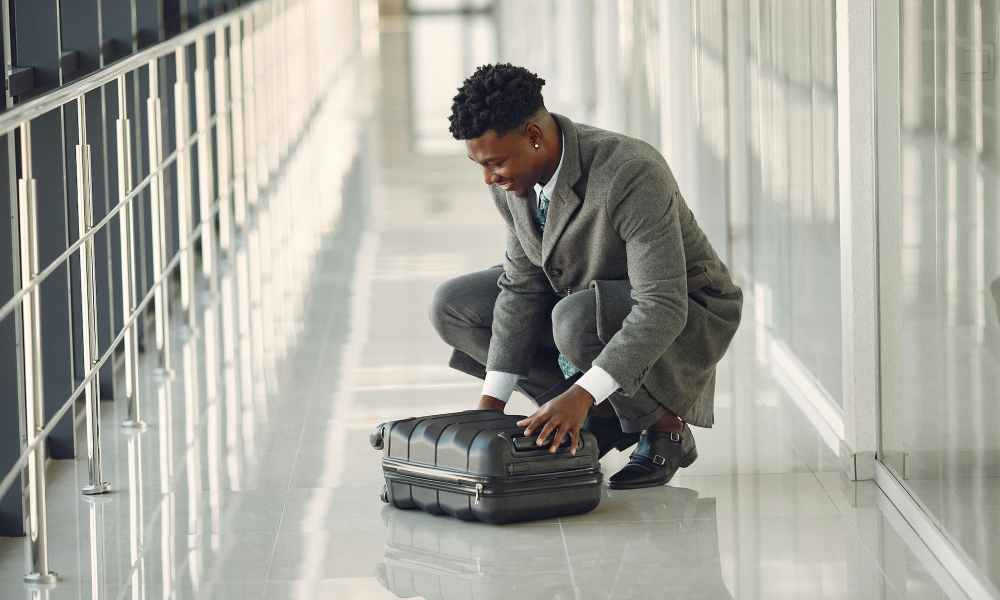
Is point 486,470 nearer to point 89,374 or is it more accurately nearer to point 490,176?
point 490,176

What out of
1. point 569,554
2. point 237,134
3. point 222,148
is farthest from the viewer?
point 237,134

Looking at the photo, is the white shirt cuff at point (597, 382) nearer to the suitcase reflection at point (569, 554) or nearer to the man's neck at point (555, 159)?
the suitcase reflection at point (569, 554)

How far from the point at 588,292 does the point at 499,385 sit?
0.22 meters

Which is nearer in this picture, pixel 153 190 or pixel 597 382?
pixel 597 382

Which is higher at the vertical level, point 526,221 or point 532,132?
point 532,132

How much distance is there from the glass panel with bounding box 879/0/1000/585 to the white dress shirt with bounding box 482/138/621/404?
437 mm

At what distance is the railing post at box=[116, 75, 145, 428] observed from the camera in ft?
8.82

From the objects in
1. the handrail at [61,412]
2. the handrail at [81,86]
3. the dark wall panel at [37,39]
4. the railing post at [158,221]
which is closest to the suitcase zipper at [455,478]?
the handrail at [61,412]

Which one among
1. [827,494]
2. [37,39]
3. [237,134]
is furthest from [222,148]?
[827,494]

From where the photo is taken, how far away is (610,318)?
231 centimetres

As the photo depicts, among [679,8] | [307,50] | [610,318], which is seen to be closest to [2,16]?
[610,318]

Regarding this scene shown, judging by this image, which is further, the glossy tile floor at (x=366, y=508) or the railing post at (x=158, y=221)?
the railing post at (x=158, y=221)

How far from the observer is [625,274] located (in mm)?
2371

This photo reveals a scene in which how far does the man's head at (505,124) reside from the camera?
7.13 ft
